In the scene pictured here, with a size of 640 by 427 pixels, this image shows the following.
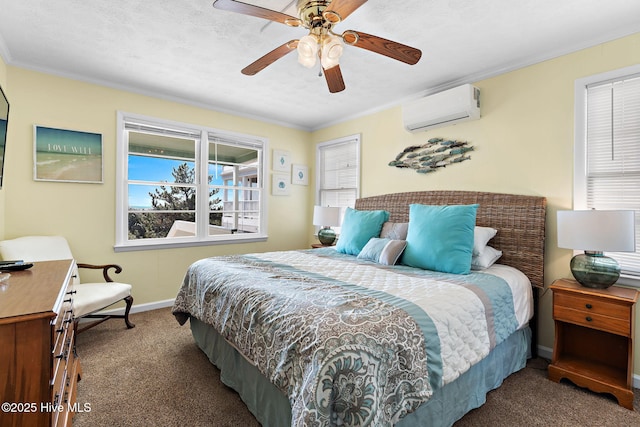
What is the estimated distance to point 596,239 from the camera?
1.97m

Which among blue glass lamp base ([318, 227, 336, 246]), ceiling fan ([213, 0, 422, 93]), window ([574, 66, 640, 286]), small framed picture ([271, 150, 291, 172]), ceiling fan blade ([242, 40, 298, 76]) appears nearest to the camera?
ceiling fan ([213, 0, 422, 93])

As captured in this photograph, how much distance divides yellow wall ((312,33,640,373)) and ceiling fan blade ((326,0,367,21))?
1.96 meters

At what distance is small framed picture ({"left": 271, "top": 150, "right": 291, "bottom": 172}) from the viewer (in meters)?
4.62

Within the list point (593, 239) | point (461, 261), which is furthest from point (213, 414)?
point (593, 239)

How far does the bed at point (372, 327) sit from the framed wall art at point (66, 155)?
1755 mm

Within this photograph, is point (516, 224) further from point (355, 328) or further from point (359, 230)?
point (355, 328)

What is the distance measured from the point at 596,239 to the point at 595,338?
0.86 meters

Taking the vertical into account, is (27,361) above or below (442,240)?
below

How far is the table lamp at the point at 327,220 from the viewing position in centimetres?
403

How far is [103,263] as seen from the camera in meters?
3.31

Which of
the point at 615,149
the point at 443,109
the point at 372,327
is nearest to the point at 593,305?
the point at 615,149

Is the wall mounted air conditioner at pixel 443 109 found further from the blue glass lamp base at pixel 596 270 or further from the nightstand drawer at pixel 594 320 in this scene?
the nightstand drawer at pixel 594 320

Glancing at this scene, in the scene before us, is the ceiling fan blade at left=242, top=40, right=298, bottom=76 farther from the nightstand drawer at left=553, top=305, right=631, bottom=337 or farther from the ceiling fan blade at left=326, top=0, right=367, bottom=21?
the nightstand drawer at left=553, top=305, right=631, bottom=337

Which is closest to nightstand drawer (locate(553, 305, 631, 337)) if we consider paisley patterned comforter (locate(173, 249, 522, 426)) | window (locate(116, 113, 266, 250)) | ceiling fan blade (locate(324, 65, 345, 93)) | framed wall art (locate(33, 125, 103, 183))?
paisley patterned comforter (locate(173, 249, 522, 426))
